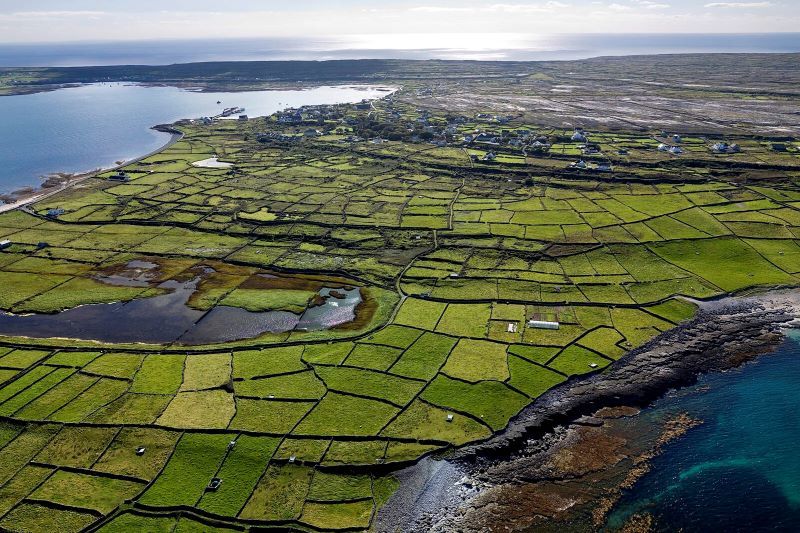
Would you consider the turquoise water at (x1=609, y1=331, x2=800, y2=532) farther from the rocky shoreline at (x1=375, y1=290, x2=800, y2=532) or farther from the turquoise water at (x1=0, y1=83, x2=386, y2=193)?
the turquoise water at (x1=0, y1=83, x2=386, y2=193)

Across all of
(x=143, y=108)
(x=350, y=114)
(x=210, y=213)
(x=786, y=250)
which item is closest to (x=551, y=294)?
(x=786, y=250)

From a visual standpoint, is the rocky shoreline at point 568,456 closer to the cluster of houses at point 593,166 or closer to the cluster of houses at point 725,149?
the cluster of houses at point 593,166

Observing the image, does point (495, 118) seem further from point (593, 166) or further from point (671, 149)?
point (593, 166)

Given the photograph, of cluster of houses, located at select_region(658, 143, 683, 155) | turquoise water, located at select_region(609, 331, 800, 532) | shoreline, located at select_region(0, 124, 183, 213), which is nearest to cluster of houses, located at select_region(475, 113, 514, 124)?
cluster of houses, located at select_region(658, 143, 683, 155)

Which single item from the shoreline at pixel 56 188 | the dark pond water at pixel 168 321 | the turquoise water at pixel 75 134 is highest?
the turquoise water at pixel 75 134

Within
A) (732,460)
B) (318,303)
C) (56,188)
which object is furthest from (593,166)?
(56,188)

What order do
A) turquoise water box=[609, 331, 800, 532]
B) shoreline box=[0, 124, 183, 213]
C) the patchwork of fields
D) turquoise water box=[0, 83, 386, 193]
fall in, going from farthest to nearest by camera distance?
turquoise water box=[0, 83, 386, 193], shoreline box=[0, 124, 183, 213], the patchwork of fields, turquoise water box=[609, 331, 800, 532]

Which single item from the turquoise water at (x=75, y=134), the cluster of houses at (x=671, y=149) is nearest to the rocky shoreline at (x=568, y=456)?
the cluster of houses at (x=671, y=149)
